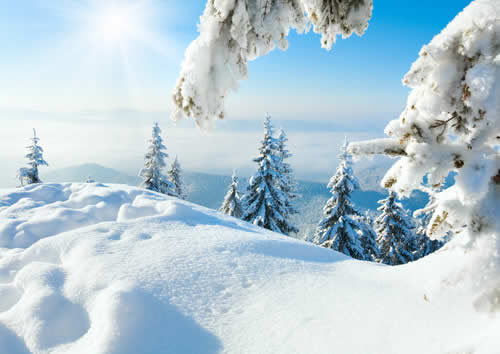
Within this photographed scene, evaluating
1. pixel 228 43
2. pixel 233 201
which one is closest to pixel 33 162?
pixel 233 201

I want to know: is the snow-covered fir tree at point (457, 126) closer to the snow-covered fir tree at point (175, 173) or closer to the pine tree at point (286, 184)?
the pine tree at point (286, 184)

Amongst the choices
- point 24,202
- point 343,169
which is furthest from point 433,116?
point 343,169

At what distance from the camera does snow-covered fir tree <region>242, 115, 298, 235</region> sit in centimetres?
1881

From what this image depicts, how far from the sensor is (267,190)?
62.5ft

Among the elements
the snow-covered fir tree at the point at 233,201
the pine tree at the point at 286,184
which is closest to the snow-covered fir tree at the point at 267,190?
the pine tree at the point at 286,184

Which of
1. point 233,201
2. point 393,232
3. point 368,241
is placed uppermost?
point 233,201

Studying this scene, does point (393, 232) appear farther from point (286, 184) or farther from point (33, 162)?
point (33, 162)

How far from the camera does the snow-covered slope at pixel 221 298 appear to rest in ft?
8.36

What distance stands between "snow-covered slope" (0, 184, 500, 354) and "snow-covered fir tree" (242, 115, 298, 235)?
1316 cm

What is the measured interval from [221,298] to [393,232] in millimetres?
22885

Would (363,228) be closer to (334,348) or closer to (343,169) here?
(343,169)

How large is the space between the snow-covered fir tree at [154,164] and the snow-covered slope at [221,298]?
1858 cm

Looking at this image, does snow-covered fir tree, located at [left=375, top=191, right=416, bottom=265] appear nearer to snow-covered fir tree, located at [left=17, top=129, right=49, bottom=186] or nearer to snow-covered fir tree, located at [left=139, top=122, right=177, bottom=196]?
snow-covered fir tree, located at [left=139, top=122, right=177, bottom=196]

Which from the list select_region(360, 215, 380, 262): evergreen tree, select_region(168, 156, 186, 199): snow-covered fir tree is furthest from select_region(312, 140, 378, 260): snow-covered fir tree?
select_region(168, 156, 186, 199): snow-covered fir tree
